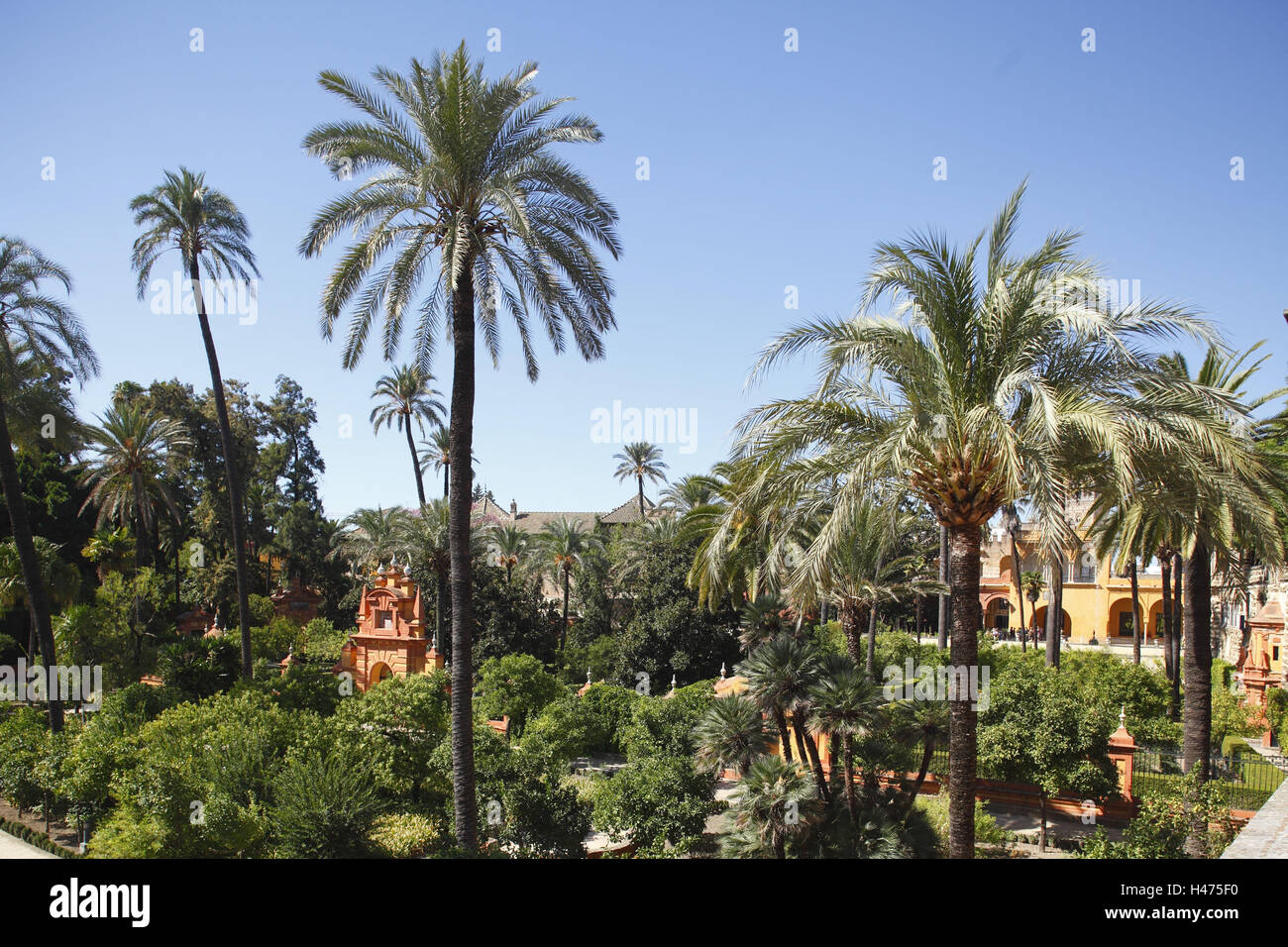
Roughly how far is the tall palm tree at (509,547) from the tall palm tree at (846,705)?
93.5 feet

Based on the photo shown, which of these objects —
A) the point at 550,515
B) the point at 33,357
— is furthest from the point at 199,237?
the point at 550,515

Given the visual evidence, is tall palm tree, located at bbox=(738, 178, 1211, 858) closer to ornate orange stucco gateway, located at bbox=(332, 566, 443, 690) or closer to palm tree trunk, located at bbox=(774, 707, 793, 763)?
palm tree trunk, located at bbox=(774, 707, 793, 763)

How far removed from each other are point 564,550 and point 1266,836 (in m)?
37.4

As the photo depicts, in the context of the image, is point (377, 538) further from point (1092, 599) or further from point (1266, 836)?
point (1092, 599)

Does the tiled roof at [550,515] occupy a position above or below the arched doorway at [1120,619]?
above

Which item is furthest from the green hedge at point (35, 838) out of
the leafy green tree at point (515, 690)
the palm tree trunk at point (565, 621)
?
the palm tree trunk at point (565, 621)

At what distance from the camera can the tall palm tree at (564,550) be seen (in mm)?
43031

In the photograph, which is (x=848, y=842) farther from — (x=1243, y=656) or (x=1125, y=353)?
(x=1243, y=656)

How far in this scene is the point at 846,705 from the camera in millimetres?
12875

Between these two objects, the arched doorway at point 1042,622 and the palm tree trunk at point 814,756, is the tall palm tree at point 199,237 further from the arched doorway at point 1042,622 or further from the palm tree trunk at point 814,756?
the arched doorway at point 1042,622
